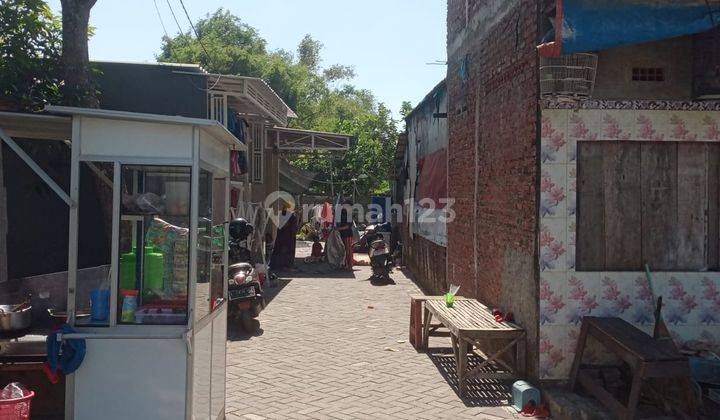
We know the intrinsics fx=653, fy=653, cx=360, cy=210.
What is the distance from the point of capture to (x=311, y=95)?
51062 millimetres

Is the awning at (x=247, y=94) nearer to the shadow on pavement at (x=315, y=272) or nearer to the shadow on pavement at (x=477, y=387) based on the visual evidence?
the shadow on pavement at (x=315, y=272)

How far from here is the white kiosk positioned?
178 inches

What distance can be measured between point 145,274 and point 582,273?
3967 millimetres

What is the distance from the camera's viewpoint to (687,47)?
6.26 meters

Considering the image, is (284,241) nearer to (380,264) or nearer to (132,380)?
(380,264)

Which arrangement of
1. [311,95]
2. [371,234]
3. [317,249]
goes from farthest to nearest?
1. [311,95]
2. [371,234]
3. [317,249]

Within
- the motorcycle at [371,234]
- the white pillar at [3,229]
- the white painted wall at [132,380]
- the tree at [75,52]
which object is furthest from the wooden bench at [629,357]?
the motorcycle at [371,234]

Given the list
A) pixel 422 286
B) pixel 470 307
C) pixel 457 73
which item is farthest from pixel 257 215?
pixel 470 307

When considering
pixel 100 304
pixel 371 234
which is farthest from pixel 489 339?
pixel 371 234

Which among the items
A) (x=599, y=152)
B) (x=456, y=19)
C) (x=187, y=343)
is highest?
(x=456, y=19)

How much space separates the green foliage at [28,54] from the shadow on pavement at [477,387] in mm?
5211

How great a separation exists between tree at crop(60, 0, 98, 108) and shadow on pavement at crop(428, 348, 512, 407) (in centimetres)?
495

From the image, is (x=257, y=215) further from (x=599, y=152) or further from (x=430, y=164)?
(x=599, y=152)

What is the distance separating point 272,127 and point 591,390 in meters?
12.7
